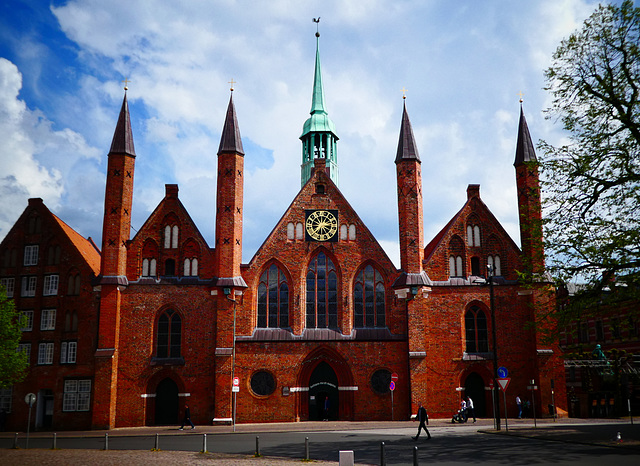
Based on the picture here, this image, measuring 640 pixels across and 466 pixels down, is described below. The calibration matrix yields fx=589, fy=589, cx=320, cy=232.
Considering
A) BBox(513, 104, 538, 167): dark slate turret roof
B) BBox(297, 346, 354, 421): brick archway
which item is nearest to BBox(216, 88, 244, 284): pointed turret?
BBox(297, 346, 354, 421): brick archway

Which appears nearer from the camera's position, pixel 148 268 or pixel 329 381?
pixel 329 381

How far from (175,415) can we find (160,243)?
11.2m

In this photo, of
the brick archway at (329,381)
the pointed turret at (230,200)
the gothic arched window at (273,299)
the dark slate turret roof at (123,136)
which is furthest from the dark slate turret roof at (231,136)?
the brick archway at (329,381)

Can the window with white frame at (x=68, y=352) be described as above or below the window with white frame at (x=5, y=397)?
above

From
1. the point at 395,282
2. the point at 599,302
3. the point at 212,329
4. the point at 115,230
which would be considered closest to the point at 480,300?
the point at 395,282

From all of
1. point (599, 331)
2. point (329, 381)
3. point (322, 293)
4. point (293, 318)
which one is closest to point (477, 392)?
point (329, 381)

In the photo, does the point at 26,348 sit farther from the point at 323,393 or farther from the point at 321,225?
the point at 321,225

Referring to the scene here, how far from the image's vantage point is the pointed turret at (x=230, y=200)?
125 feet

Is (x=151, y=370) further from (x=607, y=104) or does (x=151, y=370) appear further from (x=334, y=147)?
(x=607, y=104)

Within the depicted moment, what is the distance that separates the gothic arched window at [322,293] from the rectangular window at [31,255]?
18.7m

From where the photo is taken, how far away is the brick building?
1463 inches

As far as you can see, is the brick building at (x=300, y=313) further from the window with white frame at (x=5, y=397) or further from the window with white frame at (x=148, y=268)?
the window with white frame at (x=5, y=397)

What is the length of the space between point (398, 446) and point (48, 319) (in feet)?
88.3

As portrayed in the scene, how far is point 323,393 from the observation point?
38.7 metres
